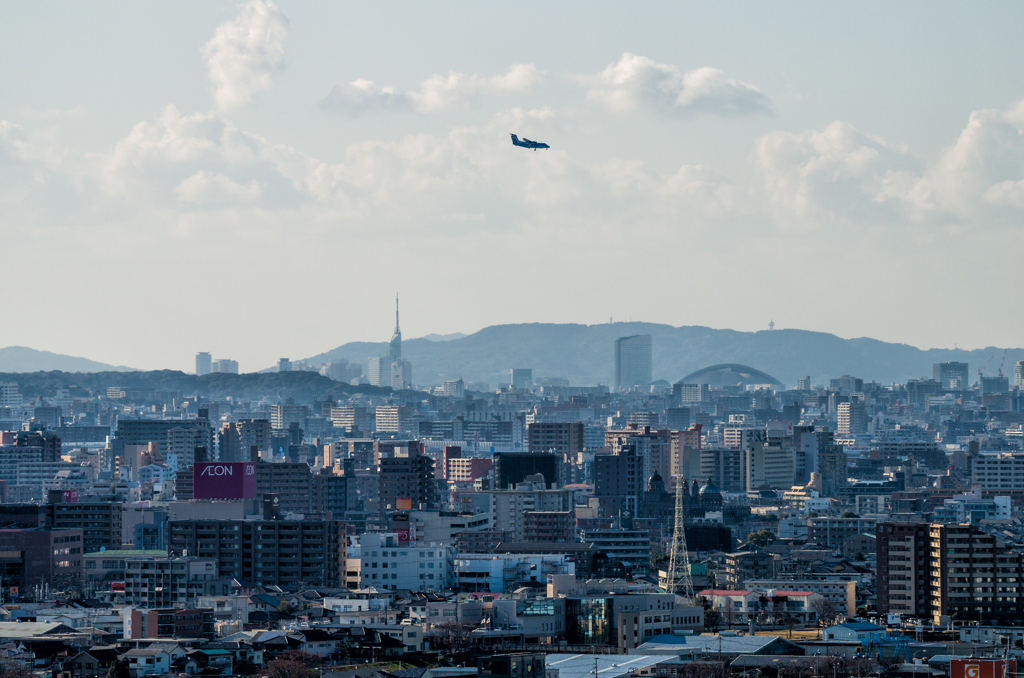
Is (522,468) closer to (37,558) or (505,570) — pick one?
(37,558)

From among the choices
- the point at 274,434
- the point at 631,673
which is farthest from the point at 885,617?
the point at 274,434

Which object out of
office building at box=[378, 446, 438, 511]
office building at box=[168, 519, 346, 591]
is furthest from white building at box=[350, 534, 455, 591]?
office building at box=[378, 446, 438, 511]

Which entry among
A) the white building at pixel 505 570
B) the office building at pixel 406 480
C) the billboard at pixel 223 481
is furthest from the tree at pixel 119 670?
the office building at pixel 406 480

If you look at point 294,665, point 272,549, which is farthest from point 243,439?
point 294,665

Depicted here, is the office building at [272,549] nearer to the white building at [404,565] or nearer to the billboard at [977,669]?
the white building at [404,565]

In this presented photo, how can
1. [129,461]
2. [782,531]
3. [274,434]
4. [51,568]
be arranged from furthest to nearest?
1. [274,434]
2. [129,461]
3. [782,531]
4. [51,568]

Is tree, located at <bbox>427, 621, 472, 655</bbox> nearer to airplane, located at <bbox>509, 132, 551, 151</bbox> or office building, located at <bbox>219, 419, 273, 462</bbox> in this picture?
airplane, located at <bbox>509, 132, 551, 151</bbox>

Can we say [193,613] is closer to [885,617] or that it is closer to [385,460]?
[885,617]
